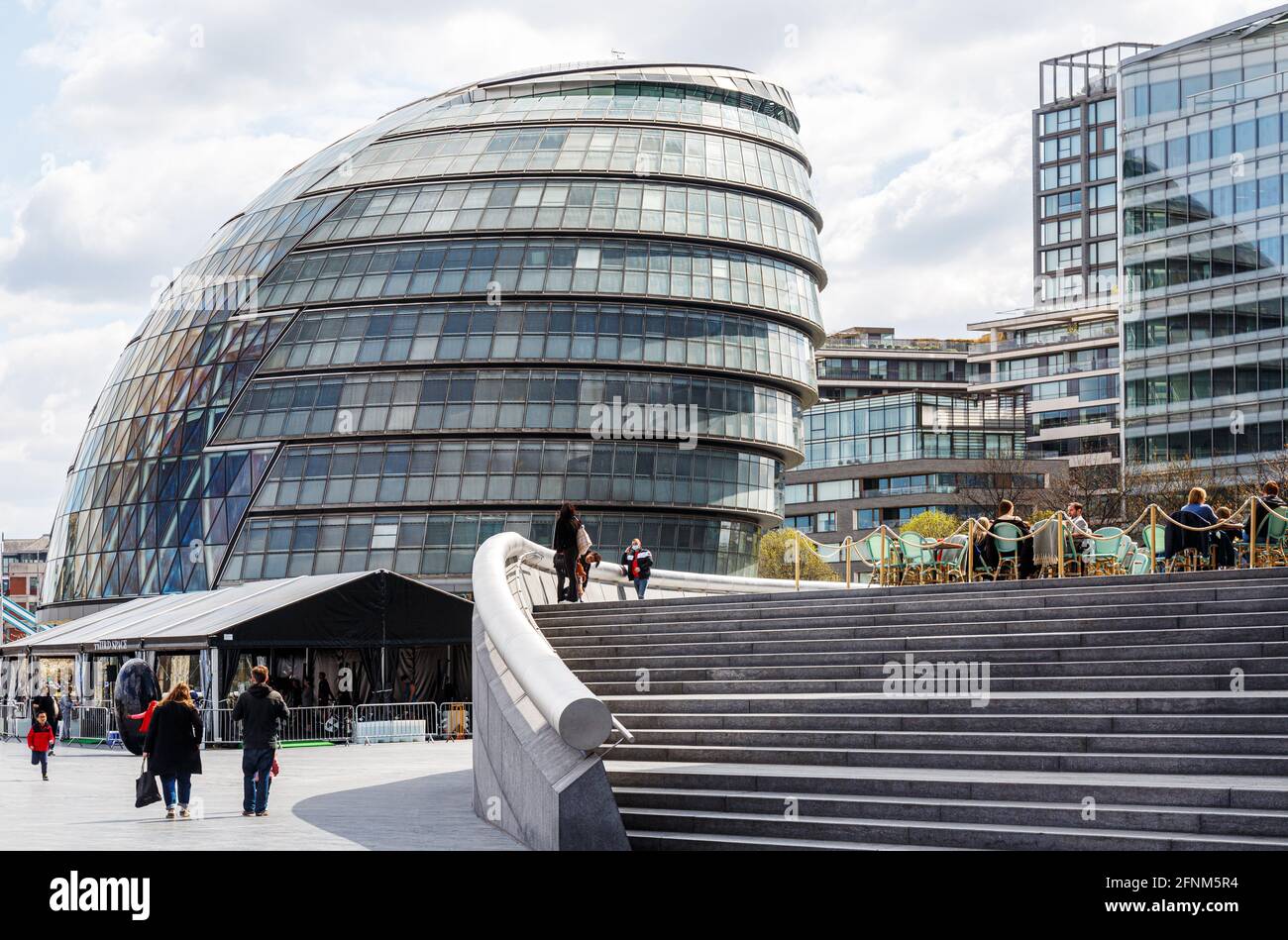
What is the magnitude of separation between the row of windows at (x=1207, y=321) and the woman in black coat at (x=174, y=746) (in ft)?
225

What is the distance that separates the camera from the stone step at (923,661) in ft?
49.9

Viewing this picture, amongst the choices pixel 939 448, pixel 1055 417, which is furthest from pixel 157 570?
pixel 1055 417

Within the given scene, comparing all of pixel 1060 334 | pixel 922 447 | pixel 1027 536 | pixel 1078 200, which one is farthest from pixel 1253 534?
pixel 1078 200

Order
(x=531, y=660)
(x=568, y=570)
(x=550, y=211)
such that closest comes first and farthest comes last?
(x=531, y=660) < (x=568, y=570) < (x=550, y=211)

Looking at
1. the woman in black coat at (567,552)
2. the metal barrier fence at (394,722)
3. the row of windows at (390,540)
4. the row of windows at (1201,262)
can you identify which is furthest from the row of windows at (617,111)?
the woman in black coat at (567,552)

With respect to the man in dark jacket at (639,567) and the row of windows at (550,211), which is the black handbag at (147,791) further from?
the row of windows at (550,211)

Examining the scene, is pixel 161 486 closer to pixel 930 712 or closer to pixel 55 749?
pixel 55 749

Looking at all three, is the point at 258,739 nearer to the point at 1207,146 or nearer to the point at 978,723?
the point at 978,723

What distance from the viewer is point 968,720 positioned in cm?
1491

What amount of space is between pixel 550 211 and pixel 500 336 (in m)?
5.19

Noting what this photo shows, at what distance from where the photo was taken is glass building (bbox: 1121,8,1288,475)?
7469 cm

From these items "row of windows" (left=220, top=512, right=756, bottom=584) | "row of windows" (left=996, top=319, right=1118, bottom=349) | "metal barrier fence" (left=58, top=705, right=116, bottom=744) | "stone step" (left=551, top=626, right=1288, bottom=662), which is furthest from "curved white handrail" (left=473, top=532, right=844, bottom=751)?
"row of windows" (left=996, top=319, right=1118, bottom=349)

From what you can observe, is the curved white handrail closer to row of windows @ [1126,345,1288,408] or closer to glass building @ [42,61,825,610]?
glass building @ [42,61,825,610]

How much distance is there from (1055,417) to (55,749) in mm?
100314
